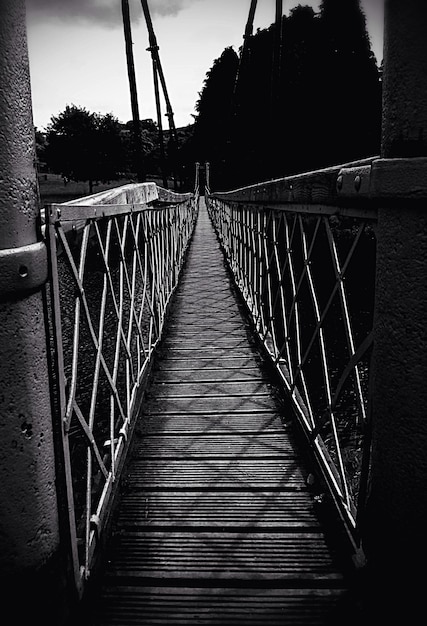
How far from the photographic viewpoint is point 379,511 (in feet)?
4.18

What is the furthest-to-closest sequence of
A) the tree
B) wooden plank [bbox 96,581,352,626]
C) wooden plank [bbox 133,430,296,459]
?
the tree
wooden plank [bbox 133,430,296,459]
wooden plank [bbox 96,581,352,626]

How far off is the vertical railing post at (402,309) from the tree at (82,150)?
5380cm

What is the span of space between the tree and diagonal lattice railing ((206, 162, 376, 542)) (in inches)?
1857

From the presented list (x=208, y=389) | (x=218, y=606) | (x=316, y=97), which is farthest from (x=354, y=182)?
(x=316, y=97)

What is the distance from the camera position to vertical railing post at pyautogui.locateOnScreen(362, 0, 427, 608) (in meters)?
1.05

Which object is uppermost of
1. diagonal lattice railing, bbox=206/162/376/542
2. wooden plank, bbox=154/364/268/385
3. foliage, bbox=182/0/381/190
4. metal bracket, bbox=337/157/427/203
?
foliage, bbox=182/0/381/190

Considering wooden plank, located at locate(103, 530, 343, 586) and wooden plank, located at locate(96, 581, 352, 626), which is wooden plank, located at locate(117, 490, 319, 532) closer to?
wooden plank, located at locate(103, 530, 343, 586)

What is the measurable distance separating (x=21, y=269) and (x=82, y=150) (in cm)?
5608

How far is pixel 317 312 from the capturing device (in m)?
2.16

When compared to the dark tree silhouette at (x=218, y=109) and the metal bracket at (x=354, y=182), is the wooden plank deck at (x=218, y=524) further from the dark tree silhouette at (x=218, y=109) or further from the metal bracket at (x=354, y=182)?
the dark tree silhouette at (x=218, y=109)

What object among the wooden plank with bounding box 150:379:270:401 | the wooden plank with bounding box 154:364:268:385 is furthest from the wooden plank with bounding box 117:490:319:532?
the wooden plank with bounding box 154:364:268:385

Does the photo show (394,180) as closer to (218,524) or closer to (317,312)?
(317,312)

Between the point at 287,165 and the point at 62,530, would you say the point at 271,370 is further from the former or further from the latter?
the point at 287,165

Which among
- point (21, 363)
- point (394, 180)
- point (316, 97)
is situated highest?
point (316, 97)
